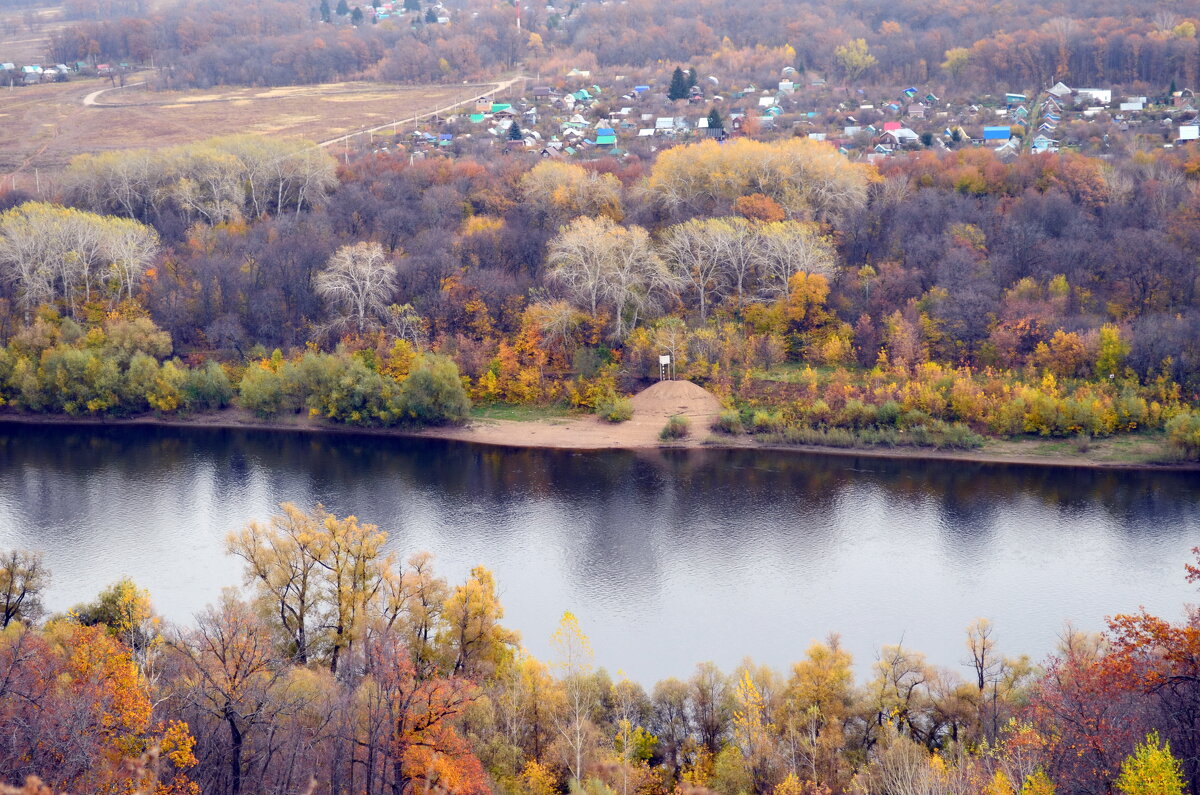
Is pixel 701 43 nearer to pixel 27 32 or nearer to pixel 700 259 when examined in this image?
pixel 700 259

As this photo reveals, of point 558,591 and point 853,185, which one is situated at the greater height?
point 853,185

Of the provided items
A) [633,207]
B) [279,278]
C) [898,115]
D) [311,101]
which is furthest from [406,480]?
[311,101]

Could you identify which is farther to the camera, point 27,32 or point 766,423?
point 27,32

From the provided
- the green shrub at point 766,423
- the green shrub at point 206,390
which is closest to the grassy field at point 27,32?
the green shrub at point 206,390

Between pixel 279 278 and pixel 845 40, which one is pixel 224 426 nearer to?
pixel 279 278

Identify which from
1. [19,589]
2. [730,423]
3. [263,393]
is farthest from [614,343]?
[19,589]
